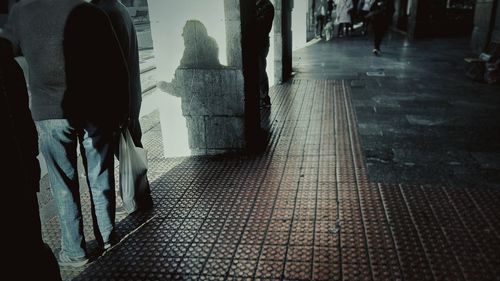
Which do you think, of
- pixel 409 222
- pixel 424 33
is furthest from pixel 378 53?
pixel 409 222

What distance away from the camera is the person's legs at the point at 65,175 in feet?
9.34

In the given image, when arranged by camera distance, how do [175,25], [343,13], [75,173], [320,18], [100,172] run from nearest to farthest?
1. [75,173]
2. [100,172]
3. [175,25]
4. [343,13]
5. [320,18]

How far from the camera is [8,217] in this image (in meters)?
1.50

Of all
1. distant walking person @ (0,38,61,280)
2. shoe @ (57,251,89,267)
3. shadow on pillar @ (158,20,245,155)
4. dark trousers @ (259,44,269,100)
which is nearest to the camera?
distant walking person @ (0,38,61,280)

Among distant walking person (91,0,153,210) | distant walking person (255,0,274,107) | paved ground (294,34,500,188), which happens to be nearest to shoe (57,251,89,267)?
distant walking person (91,0,153,210)

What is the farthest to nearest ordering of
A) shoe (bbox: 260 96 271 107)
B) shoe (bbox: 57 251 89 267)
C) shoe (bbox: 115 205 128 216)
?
shoe (bbox: 260 96 271 107)
shoe (bbox: 115 205 128 216)
shoe (bbox: 57 251 89 267)

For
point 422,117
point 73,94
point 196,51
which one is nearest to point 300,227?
point 73,94

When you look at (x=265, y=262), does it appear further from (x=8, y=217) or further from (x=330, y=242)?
(x=8, y=217)

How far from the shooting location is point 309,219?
360cm

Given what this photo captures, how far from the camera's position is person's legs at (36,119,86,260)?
9.34ft

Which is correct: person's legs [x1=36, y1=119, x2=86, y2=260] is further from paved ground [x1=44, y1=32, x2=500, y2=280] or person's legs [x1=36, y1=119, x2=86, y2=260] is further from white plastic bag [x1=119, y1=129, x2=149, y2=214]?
white plastic bag [x1=119, y1=129, x2=149, y2=214]

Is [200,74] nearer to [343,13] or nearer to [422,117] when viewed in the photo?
[422,117]

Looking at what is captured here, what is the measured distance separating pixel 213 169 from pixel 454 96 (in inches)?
212

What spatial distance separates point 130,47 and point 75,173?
1.29 m
